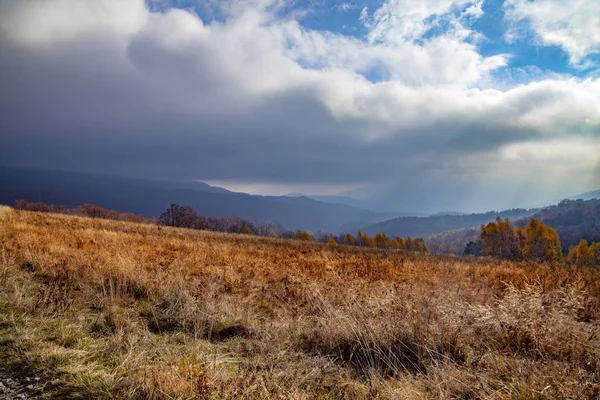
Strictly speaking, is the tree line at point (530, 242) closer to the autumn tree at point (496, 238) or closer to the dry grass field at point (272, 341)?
the autumn tree at point (496, 238)

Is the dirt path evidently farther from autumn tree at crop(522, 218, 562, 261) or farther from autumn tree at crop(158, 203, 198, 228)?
autumn tree at crop(158, 203, 198, 228)

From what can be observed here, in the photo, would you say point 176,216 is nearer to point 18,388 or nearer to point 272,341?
point 272,341

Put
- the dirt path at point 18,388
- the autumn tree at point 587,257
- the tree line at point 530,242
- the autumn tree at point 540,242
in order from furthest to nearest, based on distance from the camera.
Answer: the autumn tree at point 540,242 < the tree line at point 530,242 < the autumn tree at point 587,257 < the dirt path at point 18,388

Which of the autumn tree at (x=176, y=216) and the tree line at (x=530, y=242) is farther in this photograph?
the autumn tree at (x=176, y=216)

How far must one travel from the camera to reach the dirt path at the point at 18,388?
2605mm

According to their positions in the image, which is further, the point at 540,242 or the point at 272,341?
the point at 540,242

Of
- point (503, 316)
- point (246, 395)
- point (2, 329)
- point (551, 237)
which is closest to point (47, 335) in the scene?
point (2, 329)

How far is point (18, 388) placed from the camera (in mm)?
2715

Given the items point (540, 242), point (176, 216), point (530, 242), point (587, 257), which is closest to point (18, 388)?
point (587, 257)

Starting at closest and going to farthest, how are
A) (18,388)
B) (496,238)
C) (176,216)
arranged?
(18,388) → (496,238) → (176,216)

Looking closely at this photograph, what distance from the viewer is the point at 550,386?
8.45 feet

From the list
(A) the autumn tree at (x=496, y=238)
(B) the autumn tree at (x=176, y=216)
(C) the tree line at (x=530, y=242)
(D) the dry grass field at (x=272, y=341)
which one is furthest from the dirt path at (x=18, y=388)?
(A) the autumn tree at (x=496, y=238)

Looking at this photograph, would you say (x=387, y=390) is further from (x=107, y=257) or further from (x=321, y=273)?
(x=107, y=257)

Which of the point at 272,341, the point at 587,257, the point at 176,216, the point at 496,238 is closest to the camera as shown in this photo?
the point at 272,341
